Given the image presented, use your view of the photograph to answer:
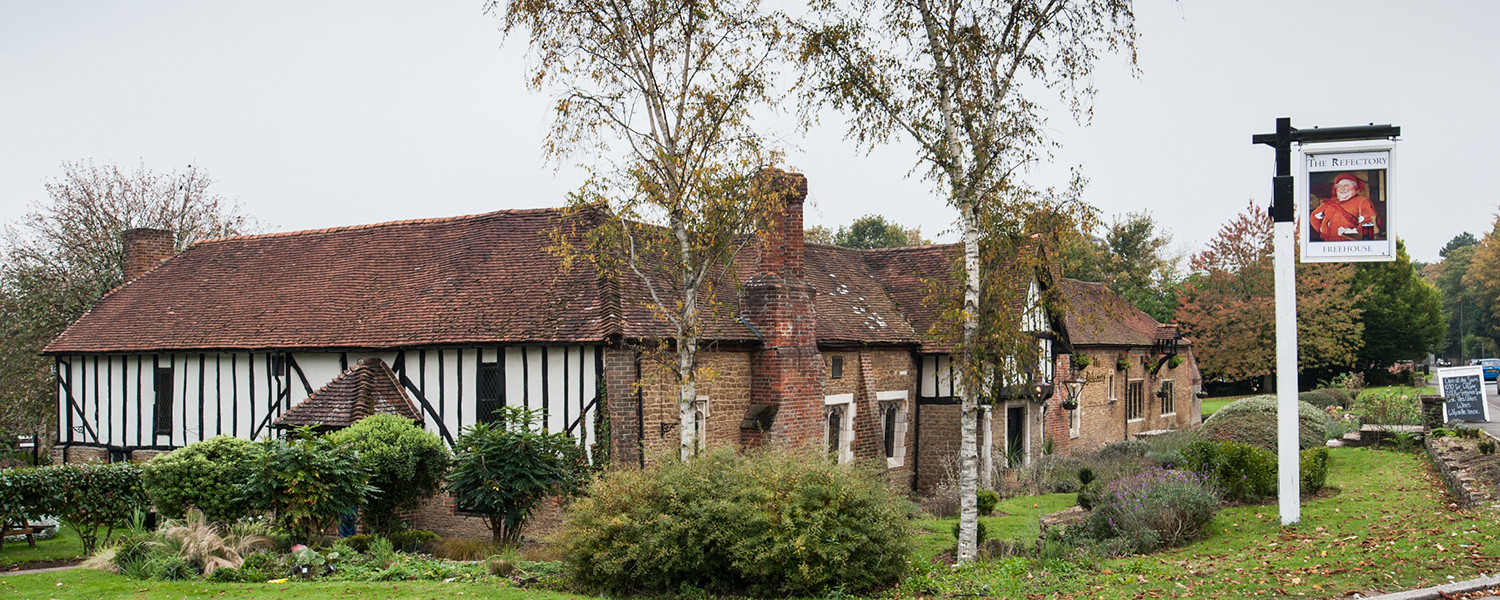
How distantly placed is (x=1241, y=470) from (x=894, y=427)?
811cm

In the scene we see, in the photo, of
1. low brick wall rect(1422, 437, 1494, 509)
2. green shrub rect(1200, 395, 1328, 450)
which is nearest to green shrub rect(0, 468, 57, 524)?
low brick wall rect(1422, 437, 1494, 509)

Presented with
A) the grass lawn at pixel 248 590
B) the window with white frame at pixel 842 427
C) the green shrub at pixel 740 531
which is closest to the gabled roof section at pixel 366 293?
the green shrub at pixel 740 531

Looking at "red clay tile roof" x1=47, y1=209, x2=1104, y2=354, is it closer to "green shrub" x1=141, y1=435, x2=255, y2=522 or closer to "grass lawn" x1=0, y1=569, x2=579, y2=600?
"green shrub" x1=141, y1=435, x2=255, y2=522

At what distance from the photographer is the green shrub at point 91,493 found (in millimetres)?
14227

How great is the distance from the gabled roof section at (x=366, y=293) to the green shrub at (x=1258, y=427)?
12.5 meters

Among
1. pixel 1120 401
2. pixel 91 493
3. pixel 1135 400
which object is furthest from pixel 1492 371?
pixel 91 493

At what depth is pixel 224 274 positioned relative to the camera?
22812mm

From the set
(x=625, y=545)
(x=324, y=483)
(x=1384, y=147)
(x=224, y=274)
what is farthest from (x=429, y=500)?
(x=1384, y=147)

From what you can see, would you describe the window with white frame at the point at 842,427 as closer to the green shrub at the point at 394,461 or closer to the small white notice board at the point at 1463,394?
the green shrub at the point at 394,461

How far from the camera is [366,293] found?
19531 millimetres

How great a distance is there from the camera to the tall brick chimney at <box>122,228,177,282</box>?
1000 inches

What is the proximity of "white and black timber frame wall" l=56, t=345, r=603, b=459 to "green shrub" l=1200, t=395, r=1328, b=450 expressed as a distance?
39.8ft

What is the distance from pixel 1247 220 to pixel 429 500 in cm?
3334

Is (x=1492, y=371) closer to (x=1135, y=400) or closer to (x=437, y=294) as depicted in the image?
(x=1135, y=400)
